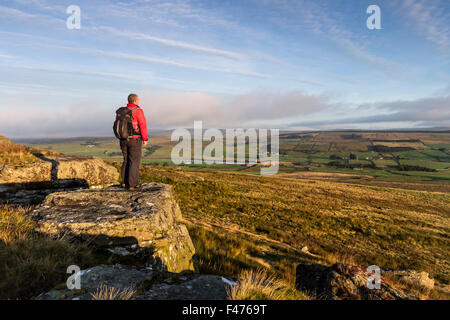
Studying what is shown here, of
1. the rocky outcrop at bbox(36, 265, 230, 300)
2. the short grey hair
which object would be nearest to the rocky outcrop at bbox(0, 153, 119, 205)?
the short grey hair

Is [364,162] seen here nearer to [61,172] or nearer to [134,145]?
[134,145]

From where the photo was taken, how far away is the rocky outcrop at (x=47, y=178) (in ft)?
27.8

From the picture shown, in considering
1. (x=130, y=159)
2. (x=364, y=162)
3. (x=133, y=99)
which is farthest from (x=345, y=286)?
(x=364, y=162)

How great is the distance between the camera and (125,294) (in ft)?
9.59

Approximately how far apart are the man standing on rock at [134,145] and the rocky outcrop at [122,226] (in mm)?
1426

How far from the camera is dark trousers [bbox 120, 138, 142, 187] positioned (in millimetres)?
8109

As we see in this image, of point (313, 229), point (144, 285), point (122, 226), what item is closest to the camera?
point (144, 285)

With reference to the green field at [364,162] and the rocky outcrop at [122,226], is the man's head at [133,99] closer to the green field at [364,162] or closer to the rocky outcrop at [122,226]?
the rocky outcrop at [122,226]

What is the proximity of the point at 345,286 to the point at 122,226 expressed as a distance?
5.36 meters

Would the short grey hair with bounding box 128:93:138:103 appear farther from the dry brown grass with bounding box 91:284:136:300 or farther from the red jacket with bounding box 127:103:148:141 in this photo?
the dry brown grass with bounding box 91:284:136:300

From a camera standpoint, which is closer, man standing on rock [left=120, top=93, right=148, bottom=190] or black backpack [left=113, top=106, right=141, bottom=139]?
black backpack [left=113, top=106, right=141, bottom=139]

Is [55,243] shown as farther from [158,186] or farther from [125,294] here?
[158,186]

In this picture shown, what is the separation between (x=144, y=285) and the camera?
3.38m

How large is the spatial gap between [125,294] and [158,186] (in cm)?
607
